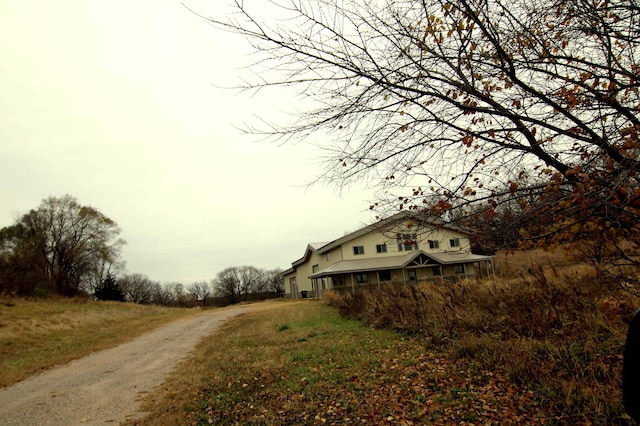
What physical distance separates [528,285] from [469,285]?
105 inches

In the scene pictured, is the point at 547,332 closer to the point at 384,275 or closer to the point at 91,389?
the point at 91,389

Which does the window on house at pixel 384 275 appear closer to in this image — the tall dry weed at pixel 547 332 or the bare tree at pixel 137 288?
the tall dry weed at pixel 547 332

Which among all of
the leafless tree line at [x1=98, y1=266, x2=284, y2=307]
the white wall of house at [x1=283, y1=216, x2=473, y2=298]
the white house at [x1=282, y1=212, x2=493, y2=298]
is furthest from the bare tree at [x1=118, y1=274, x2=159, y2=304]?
the white house at [x1=282, y1=212, x2=493, y2=298]

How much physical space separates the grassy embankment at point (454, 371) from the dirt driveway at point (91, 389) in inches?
22.5

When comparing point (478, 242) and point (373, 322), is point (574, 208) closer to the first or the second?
point (478, 242)

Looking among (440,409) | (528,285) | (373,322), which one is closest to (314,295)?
(373,322)

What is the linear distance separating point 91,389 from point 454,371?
273 inches

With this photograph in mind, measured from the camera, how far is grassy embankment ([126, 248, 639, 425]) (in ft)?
15.1

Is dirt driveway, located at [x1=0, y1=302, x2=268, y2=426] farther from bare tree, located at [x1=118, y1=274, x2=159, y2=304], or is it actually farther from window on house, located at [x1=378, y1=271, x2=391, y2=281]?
bare tree, located at [x1=118, y1=274, x2=159, y2=304]

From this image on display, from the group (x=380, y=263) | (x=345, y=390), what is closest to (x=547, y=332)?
(x=345, y=390)

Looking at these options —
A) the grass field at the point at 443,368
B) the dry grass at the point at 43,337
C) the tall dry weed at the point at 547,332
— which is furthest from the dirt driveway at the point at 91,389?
the tall dry weed at the point at 547,332

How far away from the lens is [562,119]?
15.1 ft

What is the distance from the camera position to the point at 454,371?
6.11 metres

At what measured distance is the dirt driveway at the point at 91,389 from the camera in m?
5.84
